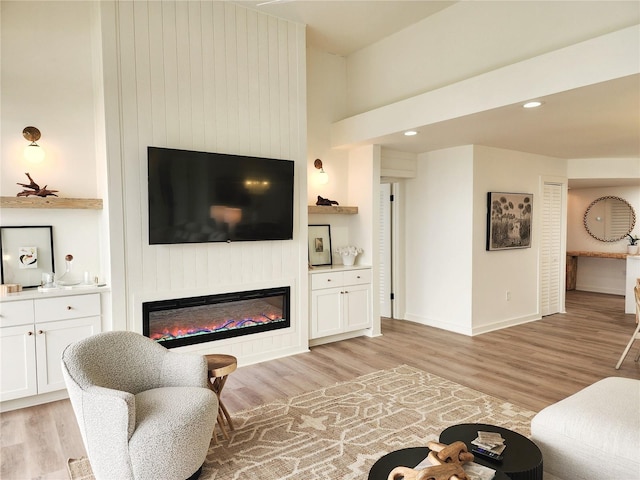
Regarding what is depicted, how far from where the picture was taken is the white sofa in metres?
1.86

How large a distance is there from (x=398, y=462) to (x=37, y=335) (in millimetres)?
2971

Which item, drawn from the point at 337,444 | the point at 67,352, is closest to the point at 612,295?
the point at 337,444

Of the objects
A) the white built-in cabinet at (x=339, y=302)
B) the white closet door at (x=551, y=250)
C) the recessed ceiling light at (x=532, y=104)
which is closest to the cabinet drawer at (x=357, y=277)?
the white built-in cabinet at (x=339, y=302)

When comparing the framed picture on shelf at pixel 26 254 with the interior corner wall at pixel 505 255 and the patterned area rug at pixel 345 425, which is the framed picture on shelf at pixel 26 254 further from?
the interior corner wall at pixel 505 255

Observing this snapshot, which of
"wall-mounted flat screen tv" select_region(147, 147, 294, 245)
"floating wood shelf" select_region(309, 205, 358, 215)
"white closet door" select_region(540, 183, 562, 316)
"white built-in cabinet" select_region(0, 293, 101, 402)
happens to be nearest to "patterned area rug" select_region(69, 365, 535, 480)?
"white built-in cabinet" select_region(0, 293, 101, 402)

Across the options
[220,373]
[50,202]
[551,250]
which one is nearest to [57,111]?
[50,202]

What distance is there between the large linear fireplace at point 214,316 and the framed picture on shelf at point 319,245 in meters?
0.90

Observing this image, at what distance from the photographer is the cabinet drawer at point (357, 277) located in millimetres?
5055

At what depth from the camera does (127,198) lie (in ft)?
11.6

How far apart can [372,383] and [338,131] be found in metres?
3.18

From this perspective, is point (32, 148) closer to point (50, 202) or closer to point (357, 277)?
point (50, 202)

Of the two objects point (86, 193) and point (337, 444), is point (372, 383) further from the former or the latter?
point (86, 193)

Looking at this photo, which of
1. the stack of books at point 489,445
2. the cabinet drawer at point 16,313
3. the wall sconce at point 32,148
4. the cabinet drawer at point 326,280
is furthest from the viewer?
the cabinet drawer at point 326,280

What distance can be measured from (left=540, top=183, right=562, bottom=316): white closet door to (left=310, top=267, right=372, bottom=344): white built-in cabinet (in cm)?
298
